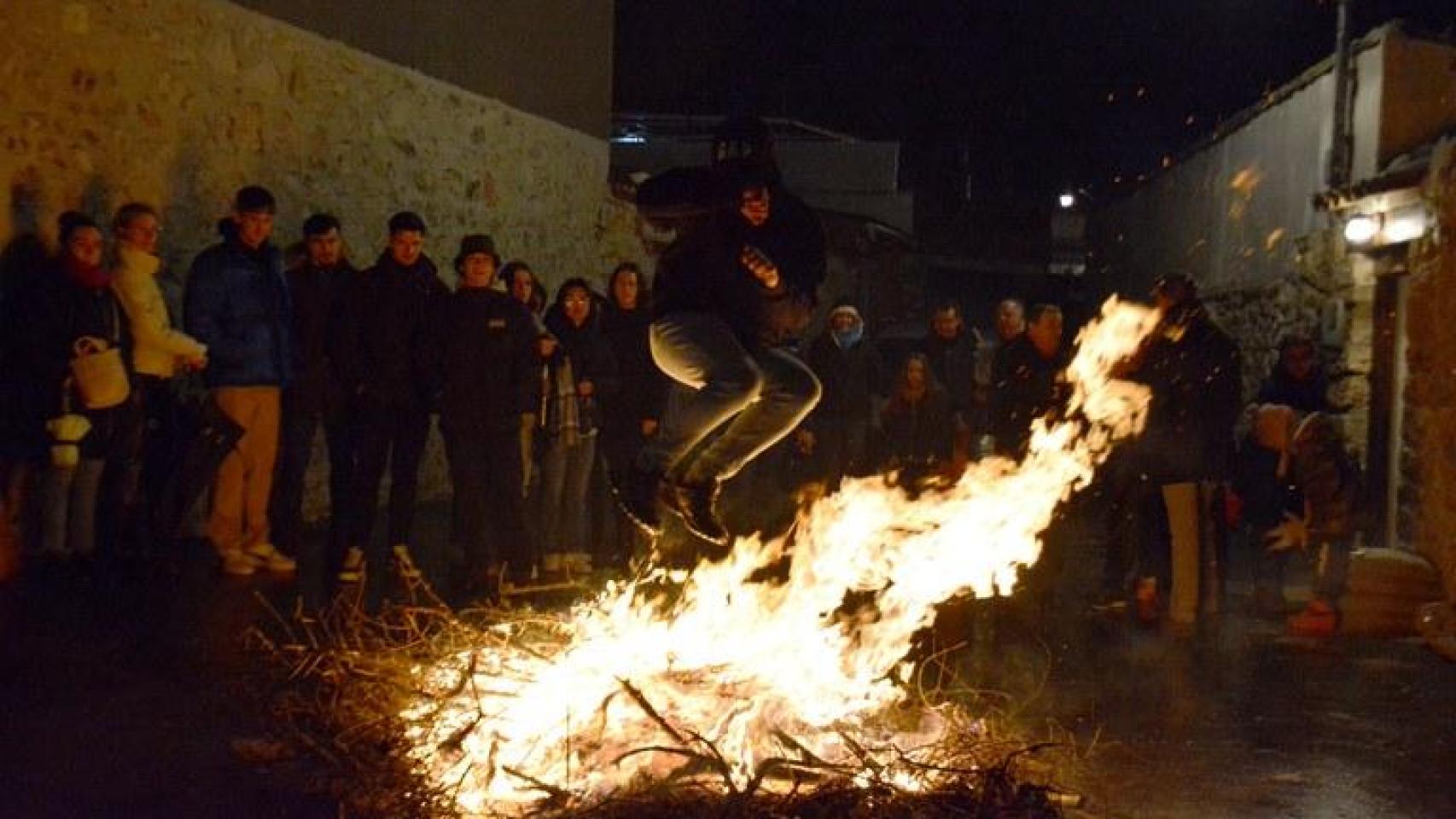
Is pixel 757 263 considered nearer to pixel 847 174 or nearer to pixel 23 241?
pixel 23 241

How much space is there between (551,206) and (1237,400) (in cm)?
853

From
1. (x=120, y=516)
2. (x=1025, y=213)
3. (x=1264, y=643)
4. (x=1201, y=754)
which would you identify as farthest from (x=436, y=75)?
(x=1025, y=213)

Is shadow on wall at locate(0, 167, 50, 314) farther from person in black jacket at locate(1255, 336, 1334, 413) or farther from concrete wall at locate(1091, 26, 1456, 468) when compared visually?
concrete wall at locate(1091, 26, 1456, 468)

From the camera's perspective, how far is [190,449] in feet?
30.1

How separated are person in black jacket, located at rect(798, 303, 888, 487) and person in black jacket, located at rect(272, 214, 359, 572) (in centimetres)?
364

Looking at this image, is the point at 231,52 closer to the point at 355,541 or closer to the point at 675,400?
the point at 355,541

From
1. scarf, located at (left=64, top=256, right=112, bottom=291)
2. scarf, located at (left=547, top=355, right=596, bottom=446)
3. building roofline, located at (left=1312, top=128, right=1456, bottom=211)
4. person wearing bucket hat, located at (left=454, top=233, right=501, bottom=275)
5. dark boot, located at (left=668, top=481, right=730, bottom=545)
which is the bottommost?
dark boot, located at (left=668, top=481, right=730, bottom=545)

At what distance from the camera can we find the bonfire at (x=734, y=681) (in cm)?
473

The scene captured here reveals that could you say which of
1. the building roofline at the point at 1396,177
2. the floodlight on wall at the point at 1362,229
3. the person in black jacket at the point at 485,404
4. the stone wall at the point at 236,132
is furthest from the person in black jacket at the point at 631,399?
the floodlight on wall at the point at 1362,229

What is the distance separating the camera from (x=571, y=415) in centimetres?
977

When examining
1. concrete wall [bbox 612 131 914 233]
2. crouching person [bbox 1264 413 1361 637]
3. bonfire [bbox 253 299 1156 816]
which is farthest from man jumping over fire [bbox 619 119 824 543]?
concrete wall [bbox 612 131 914 233]

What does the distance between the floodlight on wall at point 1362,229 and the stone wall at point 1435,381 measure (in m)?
2.07

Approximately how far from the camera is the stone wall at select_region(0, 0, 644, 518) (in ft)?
29.9

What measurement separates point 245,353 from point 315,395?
1.93 ft
